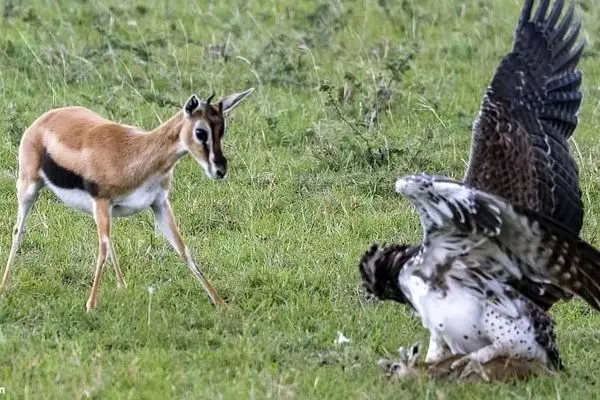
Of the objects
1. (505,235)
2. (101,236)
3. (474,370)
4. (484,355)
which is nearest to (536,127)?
(505,235)

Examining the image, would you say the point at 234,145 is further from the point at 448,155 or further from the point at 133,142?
the point at 133,142

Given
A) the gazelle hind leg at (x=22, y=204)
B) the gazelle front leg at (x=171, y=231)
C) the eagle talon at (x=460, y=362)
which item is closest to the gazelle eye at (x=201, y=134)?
the gazelle front leg at (x=171, y=231)

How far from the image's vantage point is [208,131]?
277 inches

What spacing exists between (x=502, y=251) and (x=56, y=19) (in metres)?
7.51

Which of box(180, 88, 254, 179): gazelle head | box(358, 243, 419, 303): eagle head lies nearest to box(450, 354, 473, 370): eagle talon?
box(358, 243, 419, 303): eagle head

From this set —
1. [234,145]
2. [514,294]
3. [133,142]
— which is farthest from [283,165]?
[514,294]

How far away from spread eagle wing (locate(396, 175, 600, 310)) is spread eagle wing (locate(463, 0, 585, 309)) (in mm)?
256

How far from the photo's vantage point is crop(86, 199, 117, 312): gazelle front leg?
713 cm

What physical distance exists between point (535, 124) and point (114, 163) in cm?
223

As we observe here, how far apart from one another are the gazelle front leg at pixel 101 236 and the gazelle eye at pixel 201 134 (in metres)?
0.61

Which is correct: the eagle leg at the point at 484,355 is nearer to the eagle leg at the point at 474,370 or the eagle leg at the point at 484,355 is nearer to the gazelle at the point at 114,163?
the eagle leg at the point at 474,370

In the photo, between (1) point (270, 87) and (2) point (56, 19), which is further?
(2) point (56, 19)

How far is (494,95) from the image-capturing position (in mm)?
7215

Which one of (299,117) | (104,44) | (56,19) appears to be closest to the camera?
(299,117)
